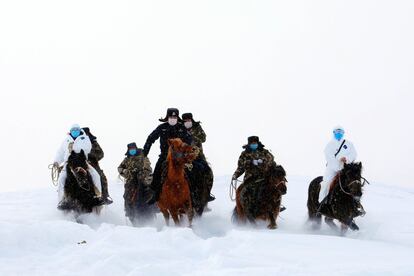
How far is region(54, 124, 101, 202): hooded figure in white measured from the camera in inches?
524

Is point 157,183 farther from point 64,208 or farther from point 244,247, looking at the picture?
point 244,247

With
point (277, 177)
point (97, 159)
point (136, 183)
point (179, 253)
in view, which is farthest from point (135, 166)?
point (179, 253)

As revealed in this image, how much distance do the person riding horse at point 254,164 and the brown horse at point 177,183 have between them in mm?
1435

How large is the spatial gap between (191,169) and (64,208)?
9.58ft

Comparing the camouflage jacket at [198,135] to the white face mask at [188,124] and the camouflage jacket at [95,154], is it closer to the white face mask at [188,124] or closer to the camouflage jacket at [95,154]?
the white face mask at [188,124]

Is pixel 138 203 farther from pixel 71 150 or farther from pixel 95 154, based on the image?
pixel 95 154

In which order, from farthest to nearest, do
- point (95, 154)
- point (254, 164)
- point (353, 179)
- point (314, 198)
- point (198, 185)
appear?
point (95, 154)
point (314, 198)
point (198, 185)
point (254, 164)
point (353, 179)

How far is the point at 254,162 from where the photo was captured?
43.4ft

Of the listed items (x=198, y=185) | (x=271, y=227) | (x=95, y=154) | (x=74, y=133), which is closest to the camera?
(x=271, y=227)

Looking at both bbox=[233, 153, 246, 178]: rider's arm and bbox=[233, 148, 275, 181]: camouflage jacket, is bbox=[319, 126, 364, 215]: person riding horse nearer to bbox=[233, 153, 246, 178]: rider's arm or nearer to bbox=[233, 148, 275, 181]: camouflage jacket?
bbox=[233, 148, 275, 181]: camouflage jacket

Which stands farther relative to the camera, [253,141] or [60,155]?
[60,155]

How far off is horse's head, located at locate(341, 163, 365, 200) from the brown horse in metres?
3.05

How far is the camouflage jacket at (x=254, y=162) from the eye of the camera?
13148 mm

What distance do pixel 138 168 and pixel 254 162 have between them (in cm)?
289
